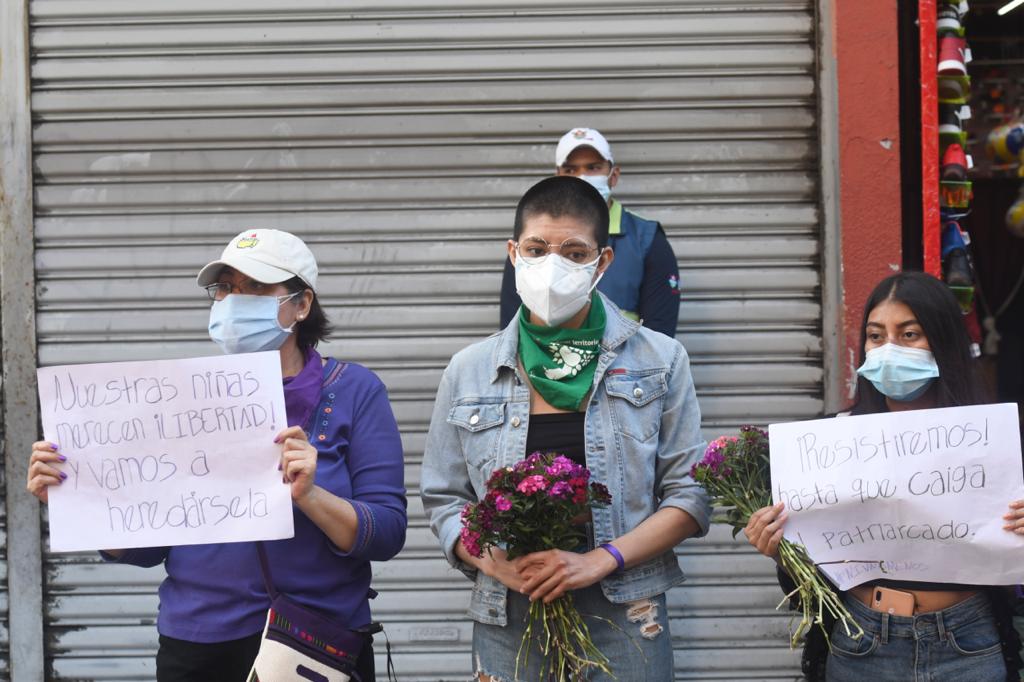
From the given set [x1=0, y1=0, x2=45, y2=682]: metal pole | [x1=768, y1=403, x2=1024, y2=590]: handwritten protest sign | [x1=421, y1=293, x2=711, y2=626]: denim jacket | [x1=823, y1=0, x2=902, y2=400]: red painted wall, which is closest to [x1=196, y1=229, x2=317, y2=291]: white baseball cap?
[x1=421, y1=293, x2=711, y2=626]: denim jacket

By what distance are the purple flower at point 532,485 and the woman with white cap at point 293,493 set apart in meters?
0.54

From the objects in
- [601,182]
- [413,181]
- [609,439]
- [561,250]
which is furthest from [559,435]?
[413,181]

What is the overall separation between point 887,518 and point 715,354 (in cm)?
261

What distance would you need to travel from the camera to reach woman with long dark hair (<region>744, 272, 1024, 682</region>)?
2.95m

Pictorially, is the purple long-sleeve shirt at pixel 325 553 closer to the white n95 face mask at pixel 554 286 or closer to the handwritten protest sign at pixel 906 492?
the white n95 face mask at pixel 554 286

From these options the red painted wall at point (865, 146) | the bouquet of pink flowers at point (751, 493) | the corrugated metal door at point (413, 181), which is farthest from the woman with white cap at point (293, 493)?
the red painted wall at point (865, 146)

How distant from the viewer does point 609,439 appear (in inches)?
120

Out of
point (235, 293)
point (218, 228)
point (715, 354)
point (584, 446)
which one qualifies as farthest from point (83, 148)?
point (584, 446)

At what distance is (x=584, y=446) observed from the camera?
3.03 m

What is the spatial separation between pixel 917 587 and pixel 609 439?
92 cm

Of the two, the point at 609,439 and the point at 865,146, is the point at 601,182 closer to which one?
the point at 865,146

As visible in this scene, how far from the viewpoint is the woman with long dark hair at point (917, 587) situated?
9.68 ft

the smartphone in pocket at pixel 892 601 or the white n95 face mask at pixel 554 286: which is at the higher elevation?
Result: the white n95 face mask at pixel 554 286

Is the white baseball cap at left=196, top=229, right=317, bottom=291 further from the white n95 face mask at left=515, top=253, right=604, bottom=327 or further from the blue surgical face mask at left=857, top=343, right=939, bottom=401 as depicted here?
the blue surgical face mask at left=857, top=343, right=939, bottom=401
